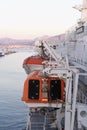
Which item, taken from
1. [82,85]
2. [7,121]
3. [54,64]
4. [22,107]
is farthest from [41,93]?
[22,107]

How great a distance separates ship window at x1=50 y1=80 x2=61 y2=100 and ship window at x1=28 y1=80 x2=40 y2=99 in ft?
2.04

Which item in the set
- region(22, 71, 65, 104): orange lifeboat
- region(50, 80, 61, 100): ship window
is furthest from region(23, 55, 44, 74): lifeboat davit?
region(22, 71, 65, 104): orange lifeboat

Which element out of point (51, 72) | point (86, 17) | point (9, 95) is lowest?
point (9, 95)

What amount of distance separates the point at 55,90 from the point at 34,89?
0.90 m

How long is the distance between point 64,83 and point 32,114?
699cm

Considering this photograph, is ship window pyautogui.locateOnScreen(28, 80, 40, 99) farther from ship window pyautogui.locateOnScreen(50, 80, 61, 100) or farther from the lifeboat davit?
the lifeboat davit

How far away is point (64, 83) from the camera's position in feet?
50.6

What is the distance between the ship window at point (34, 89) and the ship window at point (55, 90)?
2.04 feet

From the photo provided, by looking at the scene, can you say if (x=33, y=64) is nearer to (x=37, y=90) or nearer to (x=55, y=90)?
(x=55, y=90)

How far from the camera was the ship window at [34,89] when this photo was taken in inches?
584

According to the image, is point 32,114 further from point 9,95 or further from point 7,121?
point 9,95

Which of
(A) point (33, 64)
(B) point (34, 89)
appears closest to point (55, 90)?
(B) point (34, 89)

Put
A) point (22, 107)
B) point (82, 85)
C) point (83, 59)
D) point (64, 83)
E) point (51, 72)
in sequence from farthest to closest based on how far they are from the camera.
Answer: point (22, 107) < point (82, 85) < point (83, 59) < point (64, 83) < point (51, 72)

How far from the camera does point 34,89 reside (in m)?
14.9
